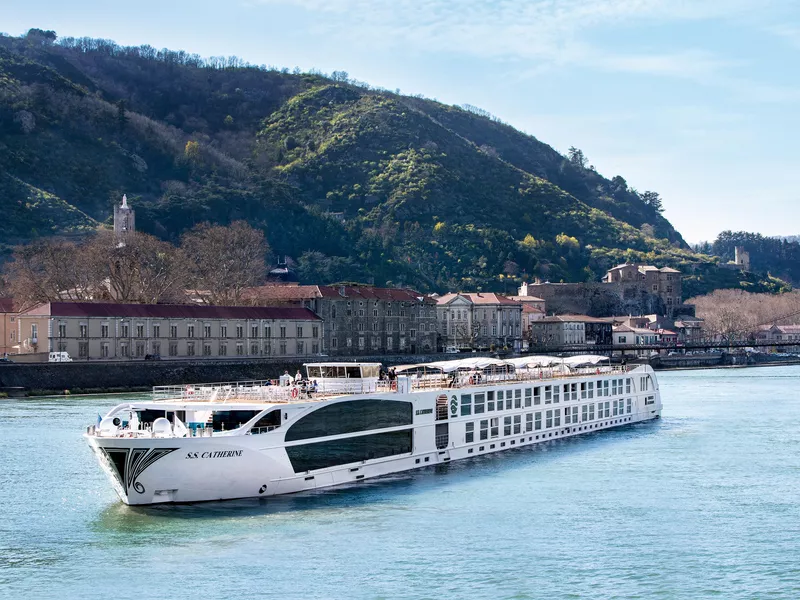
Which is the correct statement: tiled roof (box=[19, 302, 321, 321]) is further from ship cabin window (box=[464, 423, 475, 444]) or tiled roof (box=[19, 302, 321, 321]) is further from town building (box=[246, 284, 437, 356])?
ship cabin window (box=[464, 423, 475, 444])

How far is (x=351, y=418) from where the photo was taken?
39.3m

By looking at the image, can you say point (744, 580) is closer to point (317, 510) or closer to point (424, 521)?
point (424, 521)

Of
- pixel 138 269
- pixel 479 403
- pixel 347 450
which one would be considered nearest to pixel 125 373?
pixel 138 269

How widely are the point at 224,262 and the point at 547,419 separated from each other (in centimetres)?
7681

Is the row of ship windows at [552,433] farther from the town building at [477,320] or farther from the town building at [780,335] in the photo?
the town building at [780,335]

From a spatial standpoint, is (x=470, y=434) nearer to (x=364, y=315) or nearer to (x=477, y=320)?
(x=364, y=315)

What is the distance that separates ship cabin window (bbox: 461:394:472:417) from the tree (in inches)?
2959

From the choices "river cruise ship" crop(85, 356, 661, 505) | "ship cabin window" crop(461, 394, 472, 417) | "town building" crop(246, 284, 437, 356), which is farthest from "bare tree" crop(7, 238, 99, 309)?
"ship cabin window" crop(461, 394, 472, 417)

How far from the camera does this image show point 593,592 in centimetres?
2736

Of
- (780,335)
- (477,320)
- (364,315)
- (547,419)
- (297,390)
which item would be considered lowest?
(547,419)

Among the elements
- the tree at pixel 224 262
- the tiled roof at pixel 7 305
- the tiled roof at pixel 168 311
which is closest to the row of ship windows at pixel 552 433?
the tiled roof at pixel 168 311

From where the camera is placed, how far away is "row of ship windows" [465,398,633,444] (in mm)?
48062

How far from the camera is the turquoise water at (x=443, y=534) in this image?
27891 millimetres

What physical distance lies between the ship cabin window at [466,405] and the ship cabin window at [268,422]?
448 inches
